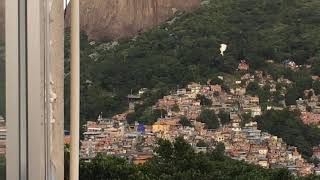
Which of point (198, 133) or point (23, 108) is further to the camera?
point (198, 133)

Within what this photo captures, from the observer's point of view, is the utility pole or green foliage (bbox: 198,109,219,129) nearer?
the utility pole

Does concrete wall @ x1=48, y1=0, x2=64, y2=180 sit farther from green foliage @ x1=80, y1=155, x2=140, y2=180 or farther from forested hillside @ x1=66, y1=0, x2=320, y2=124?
forested hillside @ x1=66, y1=0, x2=320, y2=124

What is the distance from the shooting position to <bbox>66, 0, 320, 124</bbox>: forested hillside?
4.64 metres

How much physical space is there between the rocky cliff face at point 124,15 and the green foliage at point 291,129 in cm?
126

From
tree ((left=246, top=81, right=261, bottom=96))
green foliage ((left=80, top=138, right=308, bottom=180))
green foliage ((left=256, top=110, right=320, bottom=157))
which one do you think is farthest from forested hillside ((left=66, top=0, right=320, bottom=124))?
green foliage ((left=80, top=138, right=308, bottom=180))

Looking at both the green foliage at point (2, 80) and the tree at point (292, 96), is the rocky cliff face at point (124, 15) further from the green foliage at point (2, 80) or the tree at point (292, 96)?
the green foliage at point (2, 80)

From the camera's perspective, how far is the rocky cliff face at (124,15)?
448cm

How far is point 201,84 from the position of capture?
4742 millimetres

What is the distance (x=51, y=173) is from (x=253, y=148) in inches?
157

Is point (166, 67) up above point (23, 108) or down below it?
above

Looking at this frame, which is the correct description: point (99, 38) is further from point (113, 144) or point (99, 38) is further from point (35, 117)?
point (35, 117)

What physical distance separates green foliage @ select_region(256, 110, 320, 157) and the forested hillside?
1.43 feet

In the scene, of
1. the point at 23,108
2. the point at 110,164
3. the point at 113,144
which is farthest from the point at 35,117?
the point at 113,144

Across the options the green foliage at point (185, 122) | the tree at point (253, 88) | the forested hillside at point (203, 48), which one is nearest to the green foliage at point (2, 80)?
the forested hillside at point (203, 48)
